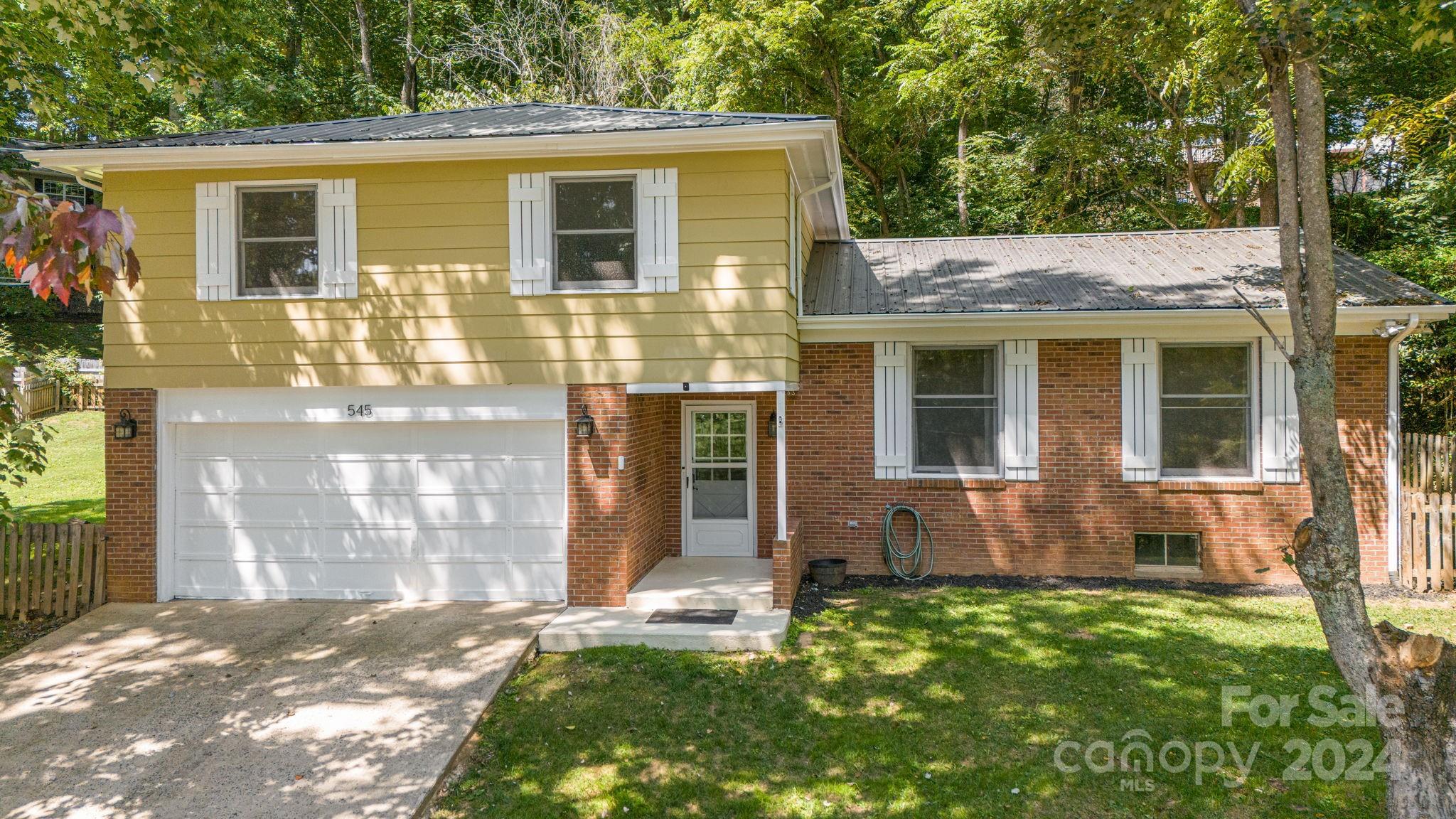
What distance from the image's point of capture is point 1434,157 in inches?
499

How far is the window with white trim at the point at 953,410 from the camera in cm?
908

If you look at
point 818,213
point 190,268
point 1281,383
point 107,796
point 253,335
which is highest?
point 818,213

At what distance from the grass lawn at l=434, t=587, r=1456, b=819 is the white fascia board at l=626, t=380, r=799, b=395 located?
227 centimetres

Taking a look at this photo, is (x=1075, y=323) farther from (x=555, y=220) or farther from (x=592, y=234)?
(x=555, y=220)

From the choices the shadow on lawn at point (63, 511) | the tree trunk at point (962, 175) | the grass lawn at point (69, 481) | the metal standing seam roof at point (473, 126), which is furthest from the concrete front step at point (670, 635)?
the tree trunk at point (962, 175)

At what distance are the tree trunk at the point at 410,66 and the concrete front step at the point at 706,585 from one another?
16103 millimetres

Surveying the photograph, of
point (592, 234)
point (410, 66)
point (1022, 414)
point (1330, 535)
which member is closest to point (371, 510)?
point (592, 234)

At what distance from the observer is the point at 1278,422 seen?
27.9ft

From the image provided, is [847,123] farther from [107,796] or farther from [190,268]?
[107,796]

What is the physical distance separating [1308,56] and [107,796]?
317 inches

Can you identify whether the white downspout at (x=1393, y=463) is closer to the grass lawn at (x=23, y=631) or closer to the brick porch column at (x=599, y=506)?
the brick porch column at (x=599, y=506)

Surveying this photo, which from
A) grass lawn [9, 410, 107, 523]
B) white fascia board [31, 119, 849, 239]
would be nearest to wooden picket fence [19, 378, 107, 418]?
grass lawn [9, 410, 107, 523]

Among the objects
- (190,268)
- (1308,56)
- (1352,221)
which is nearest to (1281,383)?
(1308,56)

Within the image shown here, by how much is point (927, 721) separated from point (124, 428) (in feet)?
27.0
